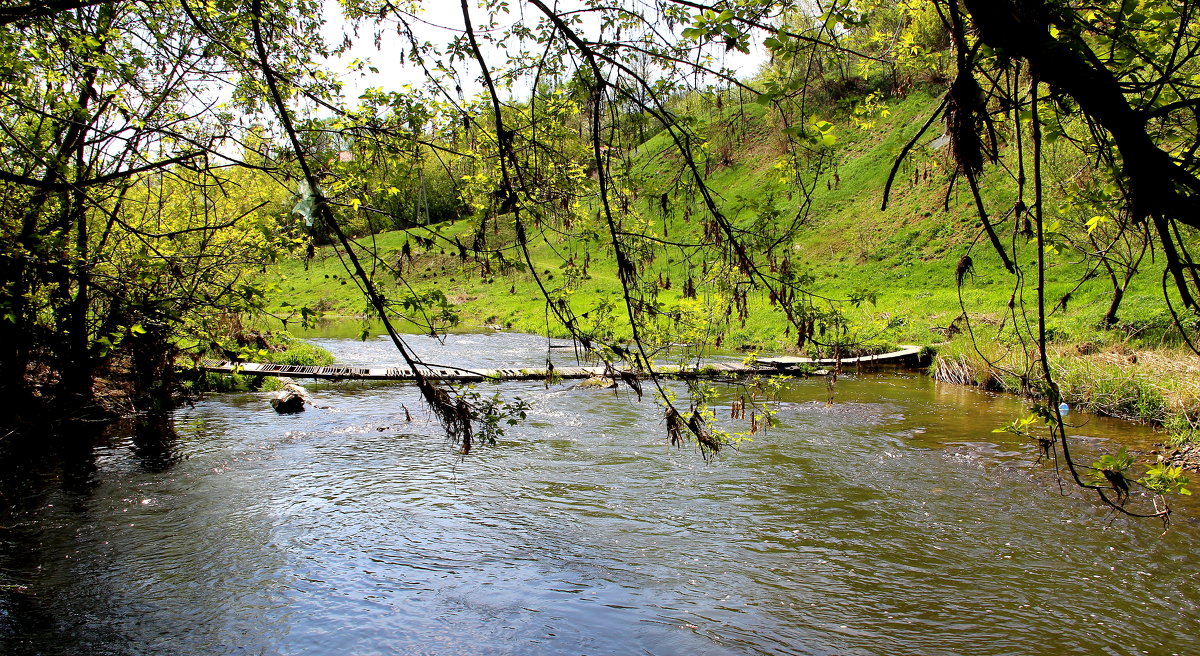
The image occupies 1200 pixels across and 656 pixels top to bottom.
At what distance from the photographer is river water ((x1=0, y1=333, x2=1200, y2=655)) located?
5.77 metres

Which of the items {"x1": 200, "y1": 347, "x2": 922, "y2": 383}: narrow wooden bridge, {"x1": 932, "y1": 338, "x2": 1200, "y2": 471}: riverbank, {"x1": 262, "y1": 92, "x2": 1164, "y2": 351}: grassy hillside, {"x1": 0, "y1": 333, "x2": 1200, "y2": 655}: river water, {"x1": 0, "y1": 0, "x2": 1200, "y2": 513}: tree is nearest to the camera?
{"x1": 0, "y1": 0, "x2": 1200, "y2": 513}: tree

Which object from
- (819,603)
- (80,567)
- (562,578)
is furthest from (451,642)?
(80,567)

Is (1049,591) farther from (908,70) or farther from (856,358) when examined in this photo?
(856,358)

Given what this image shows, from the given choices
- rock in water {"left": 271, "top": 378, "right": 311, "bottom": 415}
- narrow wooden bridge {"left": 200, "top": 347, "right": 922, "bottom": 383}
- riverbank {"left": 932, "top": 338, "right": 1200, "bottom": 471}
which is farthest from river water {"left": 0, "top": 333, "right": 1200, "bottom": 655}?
narrow wooden bridge {"left": 200, "top": 347, "right": 922, "bottom": 383}

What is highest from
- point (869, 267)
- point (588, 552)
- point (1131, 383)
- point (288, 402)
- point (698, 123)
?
point (869, 267)

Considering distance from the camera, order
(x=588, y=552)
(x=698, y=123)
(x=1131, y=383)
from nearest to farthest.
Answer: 1. (x=698, y=123)
2. (x=588, y=552)
3. (x=1131, y=383)

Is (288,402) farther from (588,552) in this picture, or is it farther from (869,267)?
(869,267)

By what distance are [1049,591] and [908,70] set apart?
4.75 metres

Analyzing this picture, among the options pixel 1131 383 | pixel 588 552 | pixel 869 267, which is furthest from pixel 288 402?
pixel 869 267

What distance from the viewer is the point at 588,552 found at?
7.35 m

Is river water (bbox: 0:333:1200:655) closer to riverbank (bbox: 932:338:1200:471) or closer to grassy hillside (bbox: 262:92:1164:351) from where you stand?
riverbank (bbox: 932:338:1200:471)

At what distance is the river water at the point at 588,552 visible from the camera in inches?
227

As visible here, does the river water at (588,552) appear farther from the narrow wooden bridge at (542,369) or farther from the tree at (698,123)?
the narrow wooden bridge at (542,369)

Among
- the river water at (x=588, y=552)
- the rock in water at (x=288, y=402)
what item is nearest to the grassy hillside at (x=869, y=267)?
the rock in water at (x=288, y=402)
